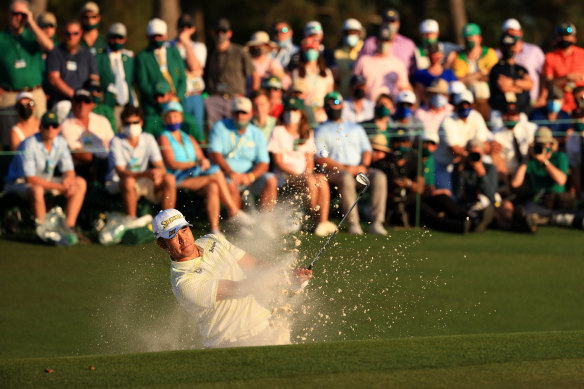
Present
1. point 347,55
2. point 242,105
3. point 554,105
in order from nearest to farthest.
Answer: point 242,105 < point 554,105 < point 347,55

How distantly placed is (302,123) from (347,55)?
249 cm

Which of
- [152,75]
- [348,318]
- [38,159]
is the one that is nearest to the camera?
[348,318]

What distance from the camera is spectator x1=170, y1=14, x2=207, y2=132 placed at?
12852 millimetres

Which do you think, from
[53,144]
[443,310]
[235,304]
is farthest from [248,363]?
[53,144]

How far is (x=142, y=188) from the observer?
11.3 meters

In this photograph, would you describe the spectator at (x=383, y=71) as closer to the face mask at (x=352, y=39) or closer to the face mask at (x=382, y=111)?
the face mask at (x=352, y=39)

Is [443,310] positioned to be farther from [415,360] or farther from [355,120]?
[355,120]

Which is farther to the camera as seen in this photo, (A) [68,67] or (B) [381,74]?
(B) [381,74]

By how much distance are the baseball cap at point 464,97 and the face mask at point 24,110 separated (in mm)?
4902

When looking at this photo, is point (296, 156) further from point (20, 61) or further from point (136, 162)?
point (20, 61)

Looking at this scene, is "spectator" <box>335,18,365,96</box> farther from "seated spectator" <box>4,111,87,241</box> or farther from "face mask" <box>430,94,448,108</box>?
"seated spectator" <box>4,111,87,241</box>

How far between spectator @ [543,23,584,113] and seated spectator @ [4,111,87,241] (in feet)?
21.3

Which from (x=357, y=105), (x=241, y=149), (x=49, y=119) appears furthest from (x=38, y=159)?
(x=357, y=105)

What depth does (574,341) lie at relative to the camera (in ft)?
22.8
